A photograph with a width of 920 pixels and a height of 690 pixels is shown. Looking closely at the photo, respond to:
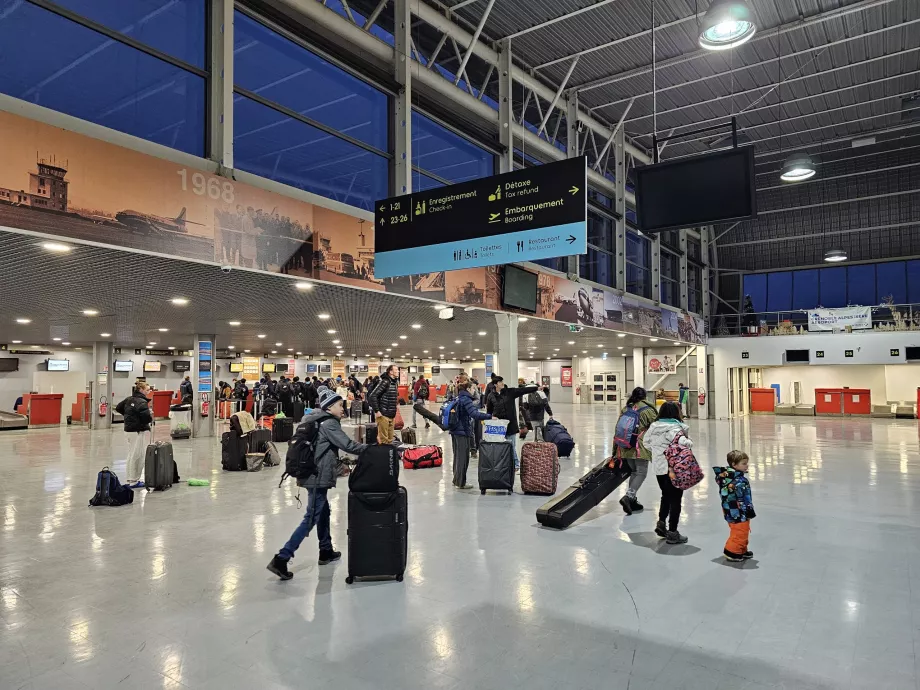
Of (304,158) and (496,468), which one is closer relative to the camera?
(496,468)

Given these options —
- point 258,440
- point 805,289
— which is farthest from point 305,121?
point 805,289

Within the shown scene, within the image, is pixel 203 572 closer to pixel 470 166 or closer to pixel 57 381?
pixel 470 166

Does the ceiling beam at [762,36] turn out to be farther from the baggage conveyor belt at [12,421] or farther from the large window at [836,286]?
the baggage conveyor belt at [12,421]

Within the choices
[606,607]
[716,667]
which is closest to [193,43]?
[606,607]

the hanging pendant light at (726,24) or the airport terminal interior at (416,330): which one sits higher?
the hanging pendant light at (726,24)

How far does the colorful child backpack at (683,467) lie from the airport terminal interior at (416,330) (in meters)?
0.03

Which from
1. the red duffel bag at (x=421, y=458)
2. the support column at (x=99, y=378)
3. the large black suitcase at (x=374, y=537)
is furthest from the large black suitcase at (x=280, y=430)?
the large black suitcase at (x=374, y=537)

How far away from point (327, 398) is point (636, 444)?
12.2ft

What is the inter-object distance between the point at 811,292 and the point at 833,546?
28327 millimetres

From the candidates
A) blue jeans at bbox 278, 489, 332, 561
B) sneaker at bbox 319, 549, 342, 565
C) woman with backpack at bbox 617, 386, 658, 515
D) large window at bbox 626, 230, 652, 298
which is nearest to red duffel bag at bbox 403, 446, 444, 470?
woman with backpack at bbox 617, 386, 658, 515

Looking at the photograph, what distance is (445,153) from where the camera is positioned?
12031 mm

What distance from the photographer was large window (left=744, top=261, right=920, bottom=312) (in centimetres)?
2723

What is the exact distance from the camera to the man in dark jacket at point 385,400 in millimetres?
10250

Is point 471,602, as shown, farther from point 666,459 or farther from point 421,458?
point 421,458
